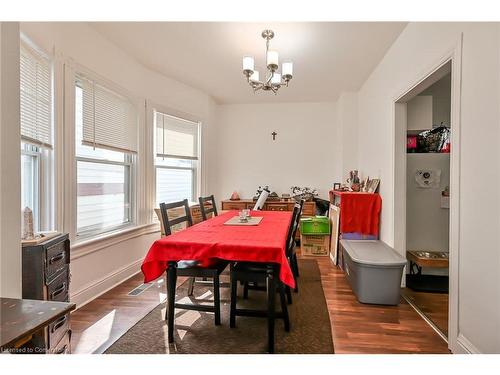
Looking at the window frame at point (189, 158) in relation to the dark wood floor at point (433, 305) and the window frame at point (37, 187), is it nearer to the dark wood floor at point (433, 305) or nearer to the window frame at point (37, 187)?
the window frame at point (37, 187)

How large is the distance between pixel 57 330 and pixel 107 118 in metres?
2.26

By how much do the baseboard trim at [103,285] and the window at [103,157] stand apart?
1.67 feet

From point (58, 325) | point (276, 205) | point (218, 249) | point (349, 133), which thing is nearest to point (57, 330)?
point (58, 325)

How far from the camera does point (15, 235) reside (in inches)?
45.1

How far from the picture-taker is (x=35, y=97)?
2.10m

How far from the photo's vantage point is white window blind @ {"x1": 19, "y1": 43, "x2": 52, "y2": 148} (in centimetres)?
199

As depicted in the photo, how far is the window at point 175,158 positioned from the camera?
12.8ft

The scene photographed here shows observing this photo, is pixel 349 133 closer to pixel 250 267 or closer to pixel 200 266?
pixel 250 267

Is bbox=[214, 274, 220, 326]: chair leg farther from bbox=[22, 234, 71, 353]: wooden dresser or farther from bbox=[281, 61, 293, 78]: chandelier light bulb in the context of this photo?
bbox=[281, 61, 293, 78]: chandelier light bulb

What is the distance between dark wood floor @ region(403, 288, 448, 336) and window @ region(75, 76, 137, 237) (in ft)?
11.1

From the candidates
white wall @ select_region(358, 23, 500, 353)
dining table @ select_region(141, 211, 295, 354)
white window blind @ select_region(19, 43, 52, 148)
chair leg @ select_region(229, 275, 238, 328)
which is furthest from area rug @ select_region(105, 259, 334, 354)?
white window blind @ select_region(19, 43, 52, 148)

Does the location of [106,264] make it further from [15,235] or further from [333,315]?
[333,315]
